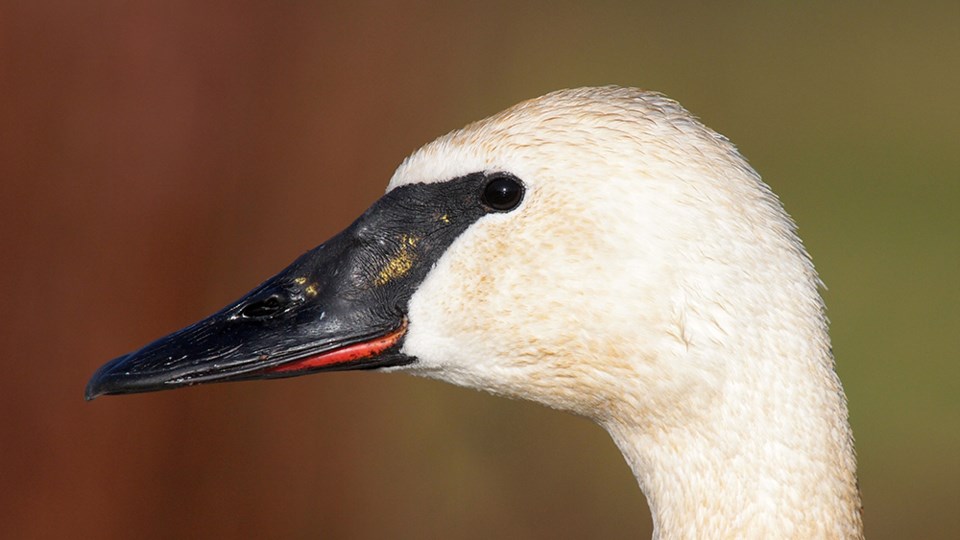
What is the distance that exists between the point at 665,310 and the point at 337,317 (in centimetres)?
75

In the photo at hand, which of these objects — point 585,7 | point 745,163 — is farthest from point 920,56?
point 745,163

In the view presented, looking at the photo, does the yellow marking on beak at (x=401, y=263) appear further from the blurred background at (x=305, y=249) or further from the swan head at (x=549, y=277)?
the blurred background at (x=305, y=249)

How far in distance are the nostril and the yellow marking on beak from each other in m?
0.24

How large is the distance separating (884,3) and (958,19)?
735 millimetres

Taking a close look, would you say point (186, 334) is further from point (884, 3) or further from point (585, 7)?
point (884, 3)

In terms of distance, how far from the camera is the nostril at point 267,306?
2.69 meters

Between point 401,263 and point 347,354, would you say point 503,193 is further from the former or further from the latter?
point 347,354

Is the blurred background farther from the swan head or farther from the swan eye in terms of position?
the swan eye

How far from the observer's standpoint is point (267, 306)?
8.82ft

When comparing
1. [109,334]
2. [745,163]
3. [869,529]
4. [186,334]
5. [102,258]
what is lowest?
[869,529]

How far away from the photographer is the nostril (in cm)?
269

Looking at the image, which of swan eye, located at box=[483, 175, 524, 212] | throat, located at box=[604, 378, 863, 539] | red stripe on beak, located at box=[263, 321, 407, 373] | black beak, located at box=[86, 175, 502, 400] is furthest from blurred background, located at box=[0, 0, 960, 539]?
throat, located at box=[604, 378, 863, 539]

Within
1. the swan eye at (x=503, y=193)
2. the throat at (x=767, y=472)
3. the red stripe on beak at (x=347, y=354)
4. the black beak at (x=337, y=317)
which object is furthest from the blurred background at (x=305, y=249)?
the throat at (x=767, y=472)

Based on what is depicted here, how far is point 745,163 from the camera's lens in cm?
251
